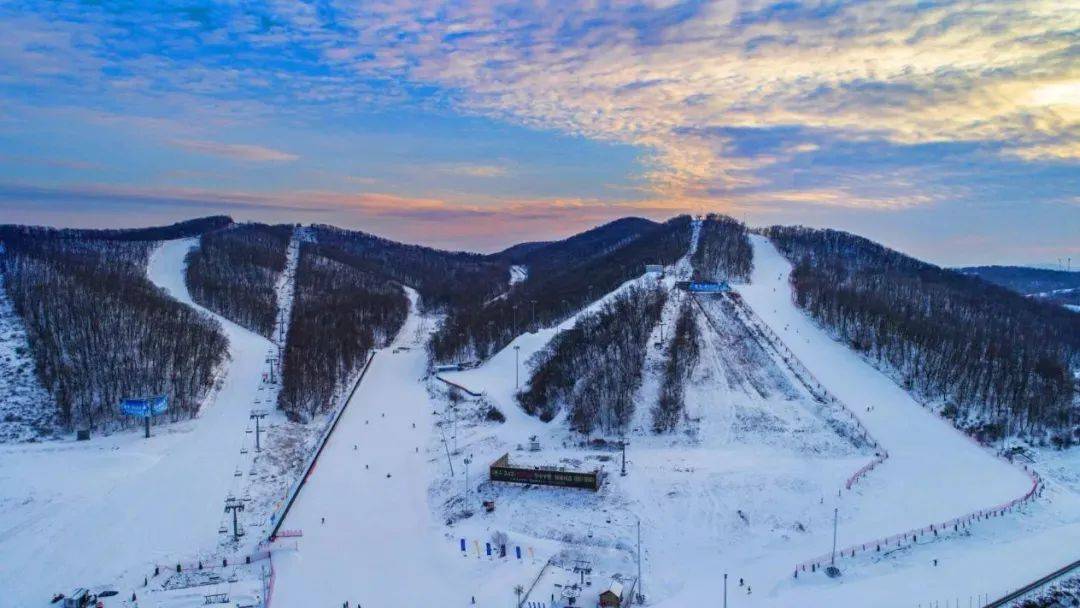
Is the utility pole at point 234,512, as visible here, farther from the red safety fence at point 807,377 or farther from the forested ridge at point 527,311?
the forested ridge at point 527,311

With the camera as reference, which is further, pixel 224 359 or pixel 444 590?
pixel 224 359

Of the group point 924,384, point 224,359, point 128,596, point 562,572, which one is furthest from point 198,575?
point 924,384

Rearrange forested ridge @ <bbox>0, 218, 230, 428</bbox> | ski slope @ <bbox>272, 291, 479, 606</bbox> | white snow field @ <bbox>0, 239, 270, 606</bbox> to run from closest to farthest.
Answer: ski slope @ <bbox>272, 291, 479, 606</bbox>, white snow field @ <bbox>0, 239, 270, 606</bbox>, forested ridge @ <bbox>0, 218, 230, 428</bbox>

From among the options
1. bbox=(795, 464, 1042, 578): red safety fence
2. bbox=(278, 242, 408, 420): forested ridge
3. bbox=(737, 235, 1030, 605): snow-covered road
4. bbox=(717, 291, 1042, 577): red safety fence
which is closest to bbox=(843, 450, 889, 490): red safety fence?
bbox=(717, 291, 1042, 577): red safety fence

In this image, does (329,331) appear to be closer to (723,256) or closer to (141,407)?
(141,407)

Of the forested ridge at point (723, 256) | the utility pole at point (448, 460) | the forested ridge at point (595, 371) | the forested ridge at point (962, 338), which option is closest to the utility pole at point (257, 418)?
the utility pole at point (448, 460)

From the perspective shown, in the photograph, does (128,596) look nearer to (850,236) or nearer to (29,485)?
(29,485)

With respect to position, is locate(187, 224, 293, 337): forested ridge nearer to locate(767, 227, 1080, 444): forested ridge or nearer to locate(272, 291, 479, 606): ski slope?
locate(272, 291, 479, 606): ski slope
